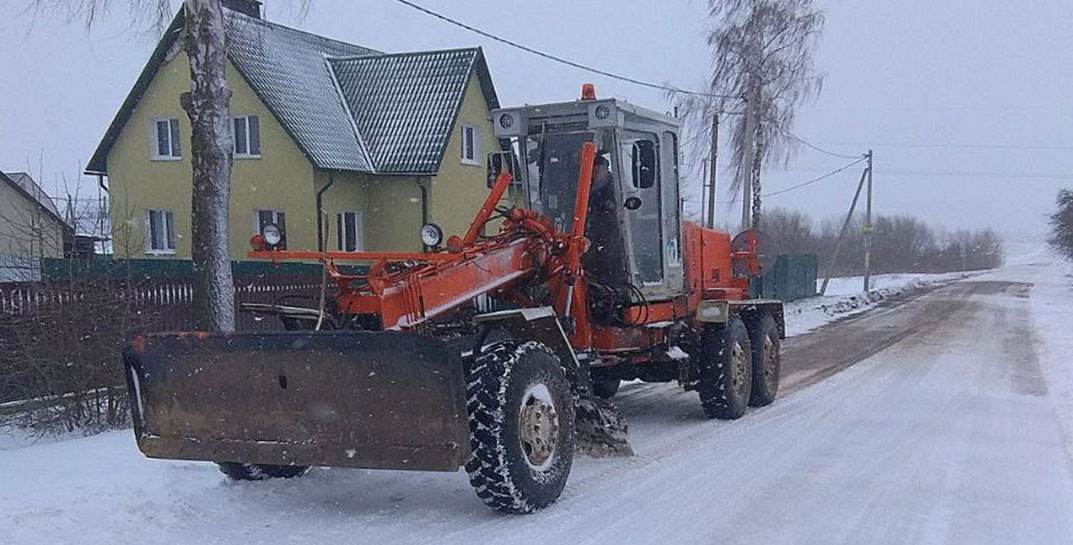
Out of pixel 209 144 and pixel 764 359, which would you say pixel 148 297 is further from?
pixel 764 359

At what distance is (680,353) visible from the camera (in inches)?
325

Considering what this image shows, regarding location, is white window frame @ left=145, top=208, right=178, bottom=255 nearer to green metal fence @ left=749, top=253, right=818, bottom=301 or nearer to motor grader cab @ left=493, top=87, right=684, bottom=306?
green metal fence @ left=749, top=253, right=818, bottom=301

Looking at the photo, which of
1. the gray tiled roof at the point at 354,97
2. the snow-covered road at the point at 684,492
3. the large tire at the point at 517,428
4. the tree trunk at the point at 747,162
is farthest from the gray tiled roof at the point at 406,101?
the large tire at the point at 517,428

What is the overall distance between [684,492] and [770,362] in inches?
161

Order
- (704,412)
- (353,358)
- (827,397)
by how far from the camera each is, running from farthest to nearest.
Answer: (827,397), (704,412), (353,358)

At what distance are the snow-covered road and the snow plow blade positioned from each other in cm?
39

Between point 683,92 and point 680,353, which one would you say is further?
point 683,92

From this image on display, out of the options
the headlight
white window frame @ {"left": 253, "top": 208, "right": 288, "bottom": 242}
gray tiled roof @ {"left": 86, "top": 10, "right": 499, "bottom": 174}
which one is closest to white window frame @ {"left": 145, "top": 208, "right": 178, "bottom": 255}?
gray tiled roof @ {"left": 86, "top": 10, "right": 499, "bottom": 174}

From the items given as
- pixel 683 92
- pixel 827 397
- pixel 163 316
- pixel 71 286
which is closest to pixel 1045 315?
pixel 683 92

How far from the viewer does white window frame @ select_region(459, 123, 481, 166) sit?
24.2 m

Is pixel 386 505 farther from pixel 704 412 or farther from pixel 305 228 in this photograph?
pixel 305 228

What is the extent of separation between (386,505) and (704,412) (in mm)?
4174

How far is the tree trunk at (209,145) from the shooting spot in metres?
8.27

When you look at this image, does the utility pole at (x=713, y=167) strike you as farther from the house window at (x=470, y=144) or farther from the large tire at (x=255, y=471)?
the large tire at (x=255, y=471)
